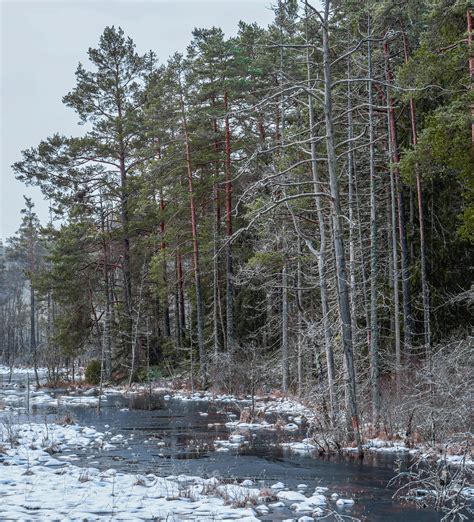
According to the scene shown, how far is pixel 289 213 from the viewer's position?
17969 millimetres

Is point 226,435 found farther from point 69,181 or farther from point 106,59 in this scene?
point 106,59

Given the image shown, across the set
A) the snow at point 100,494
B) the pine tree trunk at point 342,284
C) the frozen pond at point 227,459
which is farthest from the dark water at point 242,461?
the pine tree trunk at point 342,284

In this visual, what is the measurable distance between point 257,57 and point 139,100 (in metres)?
8.33

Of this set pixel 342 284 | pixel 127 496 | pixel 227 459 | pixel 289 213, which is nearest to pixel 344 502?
pixel 127 496

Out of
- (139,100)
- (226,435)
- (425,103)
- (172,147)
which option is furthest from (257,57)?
(226,435)

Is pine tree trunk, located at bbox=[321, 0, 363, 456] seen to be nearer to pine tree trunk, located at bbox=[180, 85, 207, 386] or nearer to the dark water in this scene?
the dark water

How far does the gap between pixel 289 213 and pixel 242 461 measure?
823cm

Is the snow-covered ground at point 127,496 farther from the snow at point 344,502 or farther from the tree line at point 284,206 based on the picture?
the tree line at point 284,206

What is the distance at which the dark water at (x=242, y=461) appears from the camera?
862 centimetres

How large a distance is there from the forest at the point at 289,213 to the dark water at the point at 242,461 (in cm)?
103

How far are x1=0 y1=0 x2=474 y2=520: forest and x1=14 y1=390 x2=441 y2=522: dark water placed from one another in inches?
40.4

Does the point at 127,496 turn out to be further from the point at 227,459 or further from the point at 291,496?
the point at 227,459

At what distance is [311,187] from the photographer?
1967 centimetres

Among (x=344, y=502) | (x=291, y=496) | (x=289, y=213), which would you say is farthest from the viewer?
(x=289, y=213)
